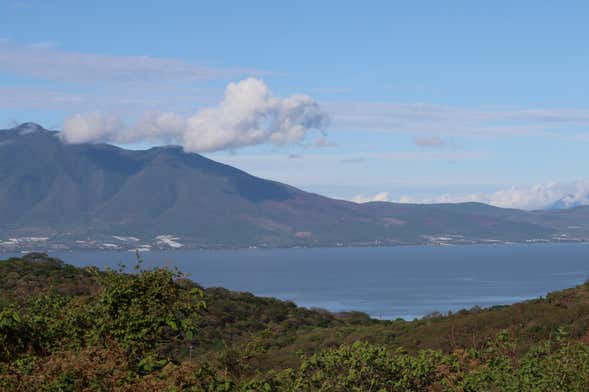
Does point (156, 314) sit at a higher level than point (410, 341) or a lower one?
higher

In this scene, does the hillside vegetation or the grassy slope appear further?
the grassy slope

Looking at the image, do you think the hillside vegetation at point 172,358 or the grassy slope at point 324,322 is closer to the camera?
the hillside vegetation at point 172,358

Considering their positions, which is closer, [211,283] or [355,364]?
[355,364]

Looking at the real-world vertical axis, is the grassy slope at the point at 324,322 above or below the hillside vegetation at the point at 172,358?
below

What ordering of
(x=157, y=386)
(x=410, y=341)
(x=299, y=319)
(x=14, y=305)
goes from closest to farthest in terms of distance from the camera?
(x=157, y=386) → (x=14, y=305) → (x=410, y=341) → (x=299, y=319)

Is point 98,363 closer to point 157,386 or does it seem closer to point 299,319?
point 157,386

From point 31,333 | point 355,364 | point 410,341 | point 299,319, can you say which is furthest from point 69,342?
point 299,319

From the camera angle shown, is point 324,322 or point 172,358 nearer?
point 172,358

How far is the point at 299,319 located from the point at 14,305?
1604 inches

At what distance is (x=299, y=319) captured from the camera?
55375mm

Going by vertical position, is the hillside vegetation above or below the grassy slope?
above

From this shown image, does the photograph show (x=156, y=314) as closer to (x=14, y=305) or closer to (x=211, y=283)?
(x=14, y=305)

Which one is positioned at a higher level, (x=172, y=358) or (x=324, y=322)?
(x=172, y=358)

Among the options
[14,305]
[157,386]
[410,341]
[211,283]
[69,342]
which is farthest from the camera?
[211,283]
